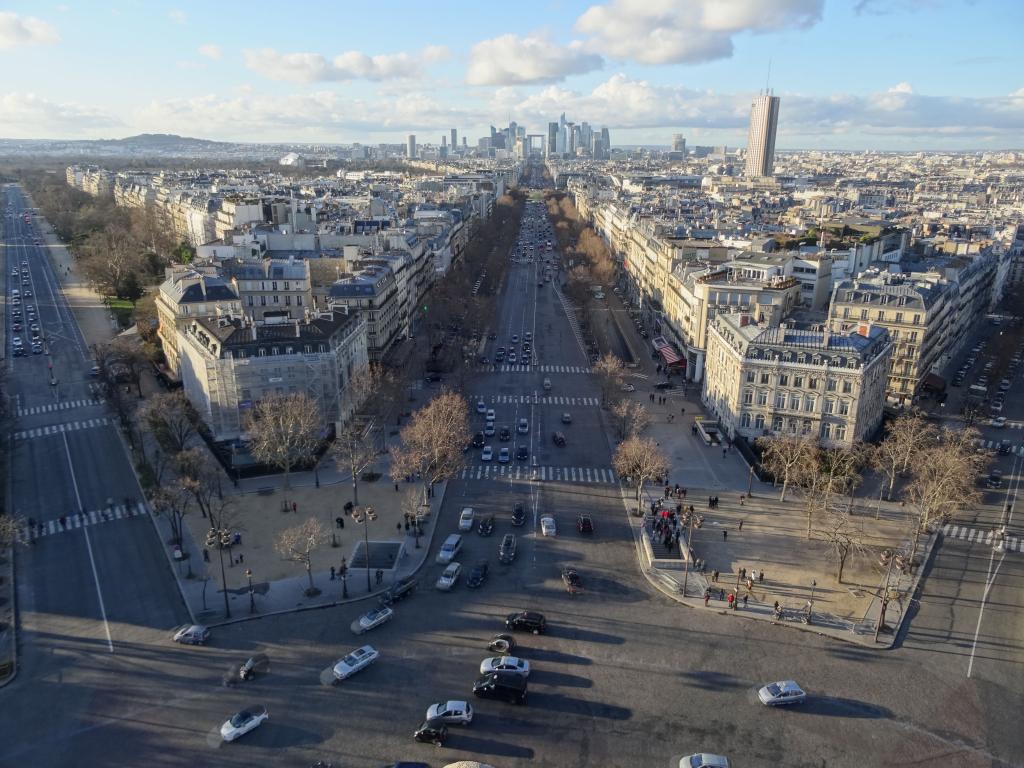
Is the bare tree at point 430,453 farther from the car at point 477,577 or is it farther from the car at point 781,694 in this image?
the car at point 781,694

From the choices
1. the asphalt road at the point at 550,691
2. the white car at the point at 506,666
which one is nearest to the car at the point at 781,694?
the asphalt road at the point at 550,691

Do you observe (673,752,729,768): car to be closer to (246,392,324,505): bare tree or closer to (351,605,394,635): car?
(351,605,394,635): car

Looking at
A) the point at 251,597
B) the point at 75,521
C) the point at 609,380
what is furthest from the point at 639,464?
the point at 75,521

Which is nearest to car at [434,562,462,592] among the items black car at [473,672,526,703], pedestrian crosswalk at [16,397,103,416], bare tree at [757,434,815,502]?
black car at [473,672,526,703]

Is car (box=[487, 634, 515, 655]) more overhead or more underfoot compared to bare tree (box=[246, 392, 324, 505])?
more underfoot

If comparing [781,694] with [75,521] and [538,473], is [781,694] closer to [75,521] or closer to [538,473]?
[538,473]

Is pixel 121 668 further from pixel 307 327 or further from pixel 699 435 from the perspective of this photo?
pixel 699 435
